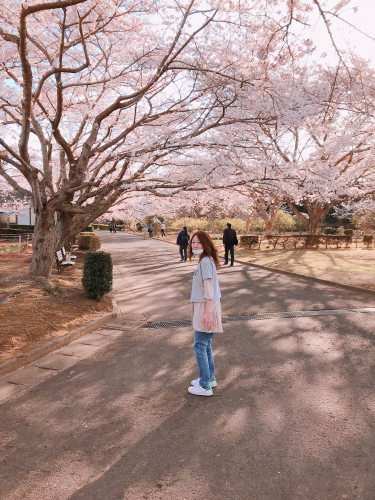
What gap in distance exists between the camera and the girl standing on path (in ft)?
12.6

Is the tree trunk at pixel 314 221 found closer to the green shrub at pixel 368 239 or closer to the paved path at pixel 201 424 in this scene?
the green shrub at pixel 368 239

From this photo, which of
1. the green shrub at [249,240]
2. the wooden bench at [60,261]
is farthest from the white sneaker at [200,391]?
the green shrub at [249,240]

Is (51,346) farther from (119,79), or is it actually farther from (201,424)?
(119,79)

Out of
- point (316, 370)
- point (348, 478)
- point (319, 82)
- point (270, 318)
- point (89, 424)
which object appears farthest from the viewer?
point (319, 82)

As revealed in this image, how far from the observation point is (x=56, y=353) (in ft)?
17.4

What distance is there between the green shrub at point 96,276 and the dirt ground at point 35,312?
0.73 ft

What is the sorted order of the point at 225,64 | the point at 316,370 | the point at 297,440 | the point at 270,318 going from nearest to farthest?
1. the point at 297,440
2. the point at 316,370
3. the point at 270,318
4. the point at 225,64

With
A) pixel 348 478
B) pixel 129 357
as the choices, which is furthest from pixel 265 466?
pixel 129 357

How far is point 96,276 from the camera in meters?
7.90

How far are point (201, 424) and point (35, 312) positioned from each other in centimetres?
447

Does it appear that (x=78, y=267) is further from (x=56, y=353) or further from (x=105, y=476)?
(x=105, y=476)

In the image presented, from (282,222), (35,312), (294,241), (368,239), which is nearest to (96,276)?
(35,312)

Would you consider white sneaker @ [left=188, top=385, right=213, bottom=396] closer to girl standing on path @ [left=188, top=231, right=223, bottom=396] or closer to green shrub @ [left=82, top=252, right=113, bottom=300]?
girl standing on path @ [left=188, top=231, right=223, bottom=396]

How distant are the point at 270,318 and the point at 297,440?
4160mm
